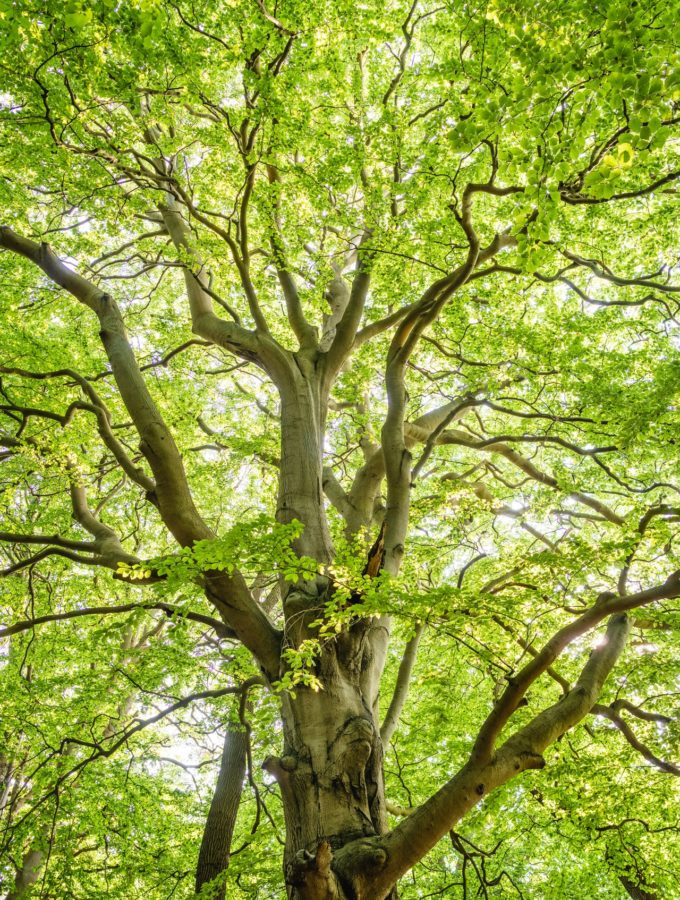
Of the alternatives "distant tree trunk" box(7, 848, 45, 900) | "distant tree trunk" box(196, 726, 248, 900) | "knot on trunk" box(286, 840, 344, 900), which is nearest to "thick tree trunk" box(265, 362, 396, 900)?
"knot on trunk" box(286, 840, 344, 900)

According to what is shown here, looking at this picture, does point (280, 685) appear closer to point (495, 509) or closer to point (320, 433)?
point (320, 433)

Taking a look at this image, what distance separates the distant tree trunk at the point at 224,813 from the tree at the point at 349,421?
5 cm

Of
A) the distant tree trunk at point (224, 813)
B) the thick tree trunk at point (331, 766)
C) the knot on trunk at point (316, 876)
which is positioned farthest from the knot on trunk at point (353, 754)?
the distant tree trunk at point (224, 813)

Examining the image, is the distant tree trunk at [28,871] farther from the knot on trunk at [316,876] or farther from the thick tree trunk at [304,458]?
the knot on trunk at [316,876]

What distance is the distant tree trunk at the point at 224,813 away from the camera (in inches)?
266

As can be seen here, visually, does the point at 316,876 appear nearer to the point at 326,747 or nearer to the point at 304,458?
the point at 326,747

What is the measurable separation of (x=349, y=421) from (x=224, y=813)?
242 inches

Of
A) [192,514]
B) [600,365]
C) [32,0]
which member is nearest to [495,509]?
[600,365]

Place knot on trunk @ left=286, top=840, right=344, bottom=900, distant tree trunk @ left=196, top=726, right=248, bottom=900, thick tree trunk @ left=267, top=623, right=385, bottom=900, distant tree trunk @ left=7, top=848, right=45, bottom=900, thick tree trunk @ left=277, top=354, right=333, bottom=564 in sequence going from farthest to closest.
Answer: distant tree trunk @ left=7, top=848, right=45, bottom=900
distant tree trunk @ left=196, top=726, right=248, bottom=900
thick tree trunk @ left=277, top=354, right=333, bottom=564
thick tree trunk @ left=267, top=623, right=385, bottom=900
knot on trunk @ left=286, top=840, right=344, bottom=900

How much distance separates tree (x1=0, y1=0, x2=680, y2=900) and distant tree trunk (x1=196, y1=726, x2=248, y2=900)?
1.8 inches

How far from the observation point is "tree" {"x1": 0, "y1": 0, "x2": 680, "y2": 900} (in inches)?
139

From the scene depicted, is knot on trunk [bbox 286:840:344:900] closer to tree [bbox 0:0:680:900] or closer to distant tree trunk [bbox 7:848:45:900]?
tree [bbox 0:0:680:900]

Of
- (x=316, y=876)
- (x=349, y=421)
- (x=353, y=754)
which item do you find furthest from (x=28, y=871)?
(x=349, y=421)

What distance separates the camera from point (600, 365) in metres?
8.27
